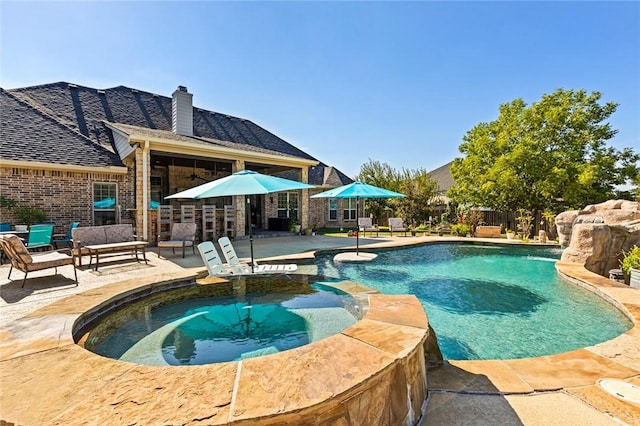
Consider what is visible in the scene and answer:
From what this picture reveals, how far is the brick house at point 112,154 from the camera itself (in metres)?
10.3

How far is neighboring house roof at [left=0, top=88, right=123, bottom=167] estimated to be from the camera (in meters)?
10.3

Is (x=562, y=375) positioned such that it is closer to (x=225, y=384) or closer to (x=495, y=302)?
(x=225, y=384)

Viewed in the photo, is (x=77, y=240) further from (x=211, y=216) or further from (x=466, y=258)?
(x=466, y=258)

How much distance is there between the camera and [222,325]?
4102mm

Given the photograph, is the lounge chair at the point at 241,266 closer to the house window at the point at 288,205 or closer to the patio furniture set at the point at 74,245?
the patio furniture set at the point at 74,245

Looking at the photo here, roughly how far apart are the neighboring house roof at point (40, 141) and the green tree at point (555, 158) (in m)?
19.0

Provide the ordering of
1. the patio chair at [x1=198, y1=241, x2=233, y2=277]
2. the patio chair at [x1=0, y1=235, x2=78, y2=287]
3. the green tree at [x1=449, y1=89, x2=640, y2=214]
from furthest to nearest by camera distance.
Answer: the green tree at [x1=449, y1=89, x2=640, y2=214] < the patio chair at [x1=198, y1=241, x2=233, y2=277] < the patio chair at [x1=0, y1=235, x2=78, y2=287]

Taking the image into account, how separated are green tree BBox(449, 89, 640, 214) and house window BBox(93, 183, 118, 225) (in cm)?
1830

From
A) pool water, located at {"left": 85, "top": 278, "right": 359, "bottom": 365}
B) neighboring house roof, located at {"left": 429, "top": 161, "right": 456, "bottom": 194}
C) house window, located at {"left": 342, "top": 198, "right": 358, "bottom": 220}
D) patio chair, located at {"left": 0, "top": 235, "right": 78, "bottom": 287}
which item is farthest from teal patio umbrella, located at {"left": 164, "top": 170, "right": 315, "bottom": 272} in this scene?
neighboring house roof, located at {"left": 429, "top": 161, "right": 456, "bottom": 194}

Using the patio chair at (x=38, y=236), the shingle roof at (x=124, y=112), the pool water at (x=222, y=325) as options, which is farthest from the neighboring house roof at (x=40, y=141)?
the pool water at (x=222, y=325)

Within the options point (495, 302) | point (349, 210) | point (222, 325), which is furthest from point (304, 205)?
point (222, 325)

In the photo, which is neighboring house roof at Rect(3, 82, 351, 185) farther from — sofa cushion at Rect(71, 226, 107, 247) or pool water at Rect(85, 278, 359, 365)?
pool water at Rect(85, 278, 359, 365)

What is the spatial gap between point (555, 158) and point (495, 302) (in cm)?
1493

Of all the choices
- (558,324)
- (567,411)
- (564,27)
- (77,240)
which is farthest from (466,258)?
(77,240)
